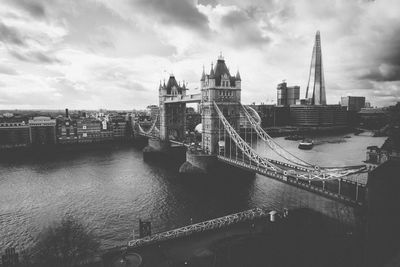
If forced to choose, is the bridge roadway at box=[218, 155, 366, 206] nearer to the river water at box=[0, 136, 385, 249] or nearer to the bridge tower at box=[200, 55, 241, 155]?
the river water at box=[0, 136, 385, 249]

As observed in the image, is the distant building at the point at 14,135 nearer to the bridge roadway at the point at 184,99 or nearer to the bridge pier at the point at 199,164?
the bridge roadway at the point at 184,99

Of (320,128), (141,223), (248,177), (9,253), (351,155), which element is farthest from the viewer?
(320,128)

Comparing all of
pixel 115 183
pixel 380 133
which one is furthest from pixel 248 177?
pixel 380 133

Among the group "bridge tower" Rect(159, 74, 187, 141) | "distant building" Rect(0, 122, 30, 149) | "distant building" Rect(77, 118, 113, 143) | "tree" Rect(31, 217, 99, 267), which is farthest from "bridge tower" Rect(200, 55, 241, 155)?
"distant building" Rect(0, 122, 30, 149)

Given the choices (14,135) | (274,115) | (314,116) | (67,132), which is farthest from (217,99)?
(314,116)

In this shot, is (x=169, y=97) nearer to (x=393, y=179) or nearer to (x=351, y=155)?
(x=351, y=155)

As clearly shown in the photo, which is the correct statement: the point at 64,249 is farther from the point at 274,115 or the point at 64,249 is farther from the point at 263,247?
the point at 274,115
